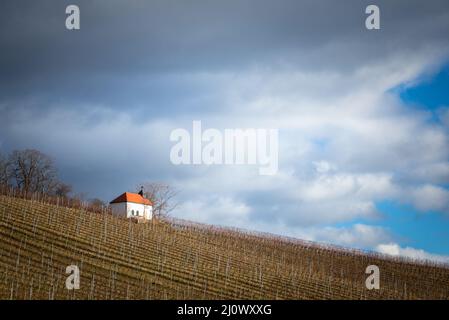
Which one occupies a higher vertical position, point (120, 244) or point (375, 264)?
point (120, 244)

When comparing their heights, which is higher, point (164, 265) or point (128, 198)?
point (128, 198)

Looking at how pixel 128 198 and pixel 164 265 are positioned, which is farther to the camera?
pixel 128 198

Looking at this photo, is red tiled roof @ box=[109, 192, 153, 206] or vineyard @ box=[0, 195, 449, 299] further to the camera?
red tiled roof @ box=[109, 192, 153, 206]

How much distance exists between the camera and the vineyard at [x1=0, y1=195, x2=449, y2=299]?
2795 centimetres

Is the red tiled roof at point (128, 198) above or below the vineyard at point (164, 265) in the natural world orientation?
above

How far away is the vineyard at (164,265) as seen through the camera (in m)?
27.9

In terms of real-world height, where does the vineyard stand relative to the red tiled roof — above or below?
below

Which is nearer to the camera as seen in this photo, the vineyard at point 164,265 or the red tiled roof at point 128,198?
the vineyard at point 164,265

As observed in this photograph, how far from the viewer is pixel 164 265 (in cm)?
3494

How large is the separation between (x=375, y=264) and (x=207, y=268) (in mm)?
25979

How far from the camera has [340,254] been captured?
59.8 metres
